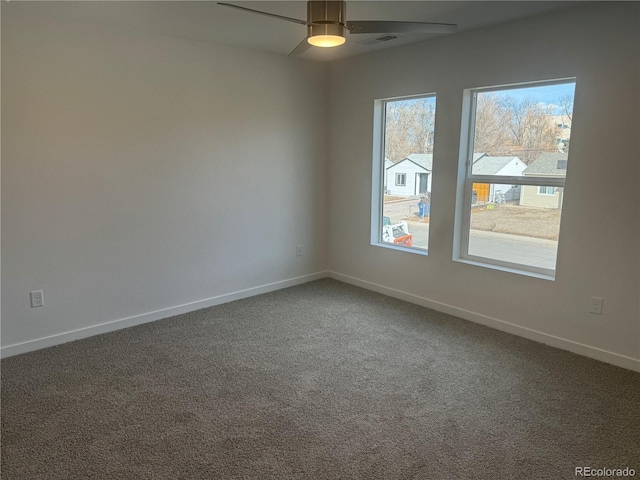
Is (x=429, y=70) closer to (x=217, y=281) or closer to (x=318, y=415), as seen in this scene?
(x=217, y=281)

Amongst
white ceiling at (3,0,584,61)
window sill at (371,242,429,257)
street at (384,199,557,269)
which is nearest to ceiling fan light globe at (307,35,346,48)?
white ceiling at (3,0,584,61)

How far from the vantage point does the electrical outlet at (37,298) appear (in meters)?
3.22

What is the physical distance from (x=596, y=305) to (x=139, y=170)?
12.0 ft

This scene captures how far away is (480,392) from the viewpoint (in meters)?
2.71

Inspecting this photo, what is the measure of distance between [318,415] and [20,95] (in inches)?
114

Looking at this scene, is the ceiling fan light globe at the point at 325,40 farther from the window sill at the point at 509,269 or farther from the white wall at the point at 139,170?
the window sill at the point at 509,269

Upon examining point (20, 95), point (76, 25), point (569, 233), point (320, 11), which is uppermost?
point (76, 25)

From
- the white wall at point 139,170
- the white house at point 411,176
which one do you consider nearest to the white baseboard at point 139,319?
the white wall at point 139,170

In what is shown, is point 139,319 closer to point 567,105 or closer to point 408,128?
point 408,128

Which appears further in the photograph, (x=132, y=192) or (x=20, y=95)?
(x=132, y=192)

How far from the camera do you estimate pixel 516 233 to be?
11.8 ft

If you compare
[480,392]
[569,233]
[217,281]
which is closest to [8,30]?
[217,281]

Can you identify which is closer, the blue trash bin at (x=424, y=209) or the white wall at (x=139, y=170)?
the white wall at (x=139, y=170)

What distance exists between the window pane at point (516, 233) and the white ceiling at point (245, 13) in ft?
4.37
